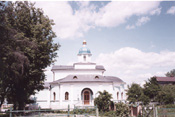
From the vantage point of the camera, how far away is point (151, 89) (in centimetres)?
3469

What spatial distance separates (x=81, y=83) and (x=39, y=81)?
9.83 m

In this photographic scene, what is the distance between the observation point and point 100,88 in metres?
34.9

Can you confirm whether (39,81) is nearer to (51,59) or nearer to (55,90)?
(51,59)

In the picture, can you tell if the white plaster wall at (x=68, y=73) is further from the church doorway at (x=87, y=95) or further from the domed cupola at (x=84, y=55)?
the church doorway at (x=87, y=95)

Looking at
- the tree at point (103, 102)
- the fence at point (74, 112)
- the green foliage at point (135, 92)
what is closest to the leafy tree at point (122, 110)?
the fence at point (74, 112)

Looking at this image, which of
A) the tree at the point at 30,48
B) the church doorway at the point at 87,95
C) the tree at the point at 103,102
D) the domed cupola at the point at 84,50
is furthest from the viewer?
the domed cupola at the point at 84,50

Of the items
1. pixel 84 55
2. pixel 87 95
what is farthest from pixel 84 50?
pixel 87 95

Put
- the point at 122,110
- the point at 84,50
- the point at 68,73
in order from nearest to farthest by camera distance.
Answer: the point at 122,110, the point at 68,73, the point at 84,50

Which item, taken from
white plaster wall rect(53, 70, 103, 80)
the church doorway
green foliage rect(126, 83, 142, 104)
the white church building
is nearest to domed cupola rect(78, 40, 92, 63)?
the white church building

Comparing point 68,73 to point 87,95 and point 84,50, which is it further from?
point 87,95

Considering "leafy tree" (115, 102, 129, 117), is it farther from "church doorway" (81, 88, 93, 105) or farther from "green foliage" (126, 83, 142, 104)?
"church doorway" (81, 88, 93, 105)

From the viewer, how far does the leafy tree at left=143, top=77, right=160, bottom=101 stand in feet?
113

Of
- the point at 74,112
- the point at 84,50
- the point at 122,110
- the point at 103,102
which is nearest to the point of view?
the point at 74,112

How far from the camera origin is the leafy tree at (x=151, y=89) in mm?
34469
